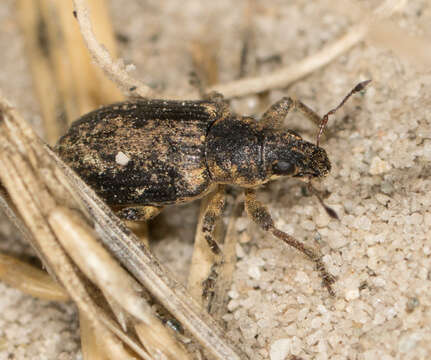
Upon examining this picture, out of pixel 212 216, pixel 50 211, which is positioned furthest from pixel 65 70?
pixel 50 211

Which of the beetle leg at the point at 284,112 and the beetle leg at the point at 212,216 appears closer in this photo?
the beetle leg at the point at 212,216

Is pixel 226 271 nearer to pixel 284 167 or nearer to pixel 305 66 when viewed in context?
pixel 284 167

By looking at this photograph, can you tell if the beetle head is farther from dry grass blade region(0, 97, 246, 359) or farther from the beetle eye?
dry grass blade region(0, 97, 246, 359)

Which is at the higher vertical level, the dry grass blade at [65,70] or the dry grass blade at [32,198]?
the dry grass blade at [65,70]

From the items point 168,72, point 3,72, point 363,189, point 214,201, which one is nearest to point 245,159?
point 214,201

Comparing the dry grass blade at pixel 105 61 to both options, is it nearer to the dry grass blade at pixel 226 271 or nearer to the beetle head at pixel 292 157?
the beetle head at pixel 292 157

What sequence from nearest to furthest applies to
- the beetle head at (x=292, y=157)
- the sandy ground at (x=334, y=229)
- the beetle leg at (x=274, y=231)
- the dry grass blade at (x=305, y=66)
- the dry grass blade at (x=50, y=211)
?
the dry grass blade at (x=50, y=211), the sandy ground at (x=334, y=229), the beetle leg at (x=274, y=231), the beetle head at (x=292, y=157), the dry grass blade at (x=305, y=66)

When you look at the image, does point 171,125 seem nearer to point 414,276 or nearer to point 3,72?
point 414,276

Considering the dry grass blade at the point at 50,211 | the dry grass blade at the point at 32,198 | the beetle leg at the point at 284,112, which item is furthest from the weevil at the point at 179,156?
the dry grass blade at the point at 32,198
